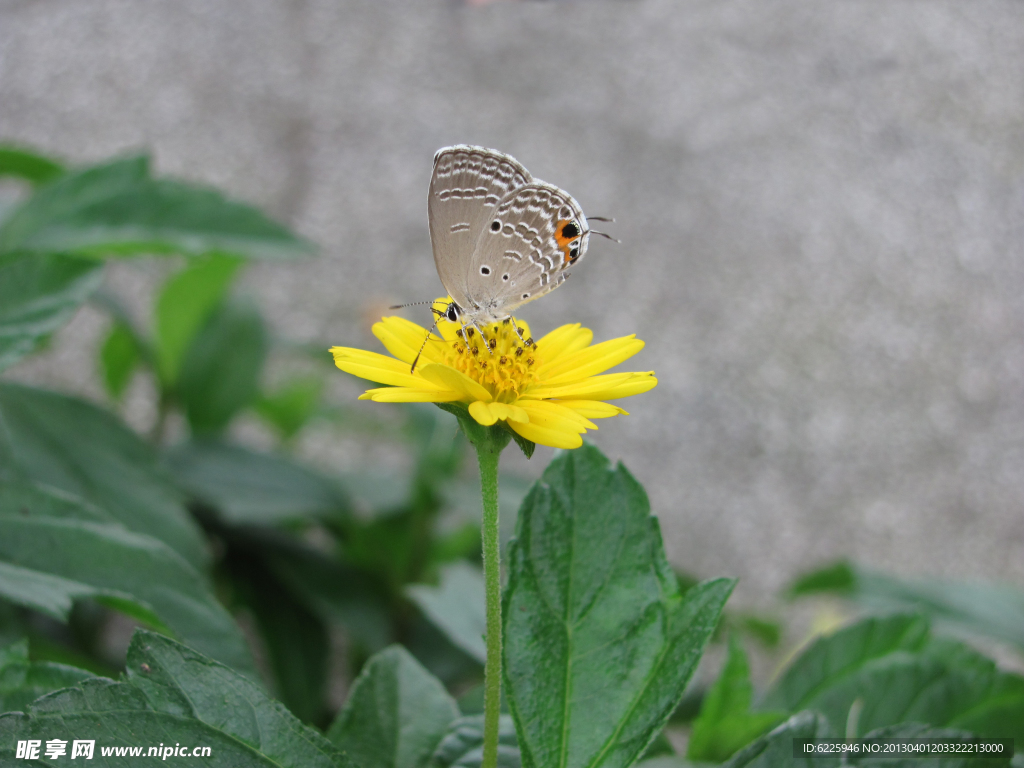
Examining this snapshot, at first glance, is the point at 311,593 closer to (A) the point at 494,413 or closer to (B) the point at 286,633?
(B) the point at 286,633

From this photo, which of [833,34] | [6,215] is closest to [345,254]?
[6,215]

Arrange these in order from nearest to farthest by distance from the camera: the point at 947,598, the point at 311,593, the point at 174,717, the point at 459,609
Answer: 1. the point at 174,717
2. the point at 459,609
3. the point at 947,598
4. the point at 311,593

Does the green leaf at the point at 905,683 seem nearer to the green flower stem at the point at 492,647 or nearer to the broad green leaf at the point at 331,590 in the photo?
the green flower stem at the point at 492,647

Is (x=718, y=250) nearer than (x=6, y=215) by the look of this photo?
No

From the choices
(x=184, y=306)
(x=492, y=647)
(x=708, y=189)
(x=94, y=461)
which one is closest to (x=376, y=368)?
(x=492, y=647)

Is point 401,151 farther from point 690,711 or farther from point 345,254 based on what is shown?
point 690,711

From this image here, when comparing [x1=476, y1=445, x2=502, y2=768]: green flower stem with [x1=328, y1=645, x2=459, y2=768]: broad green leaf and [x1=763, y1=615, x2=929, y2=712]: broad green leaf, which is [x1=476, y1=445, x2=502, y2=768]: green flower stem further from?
[x1=763, y1=615, x2=929, y2=712]: broad green leaf

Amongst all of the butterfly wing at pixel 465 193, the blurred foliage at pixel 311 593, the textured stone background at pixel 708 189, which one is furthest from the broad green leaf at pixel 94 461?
the textured stone background at pixel 708 189
